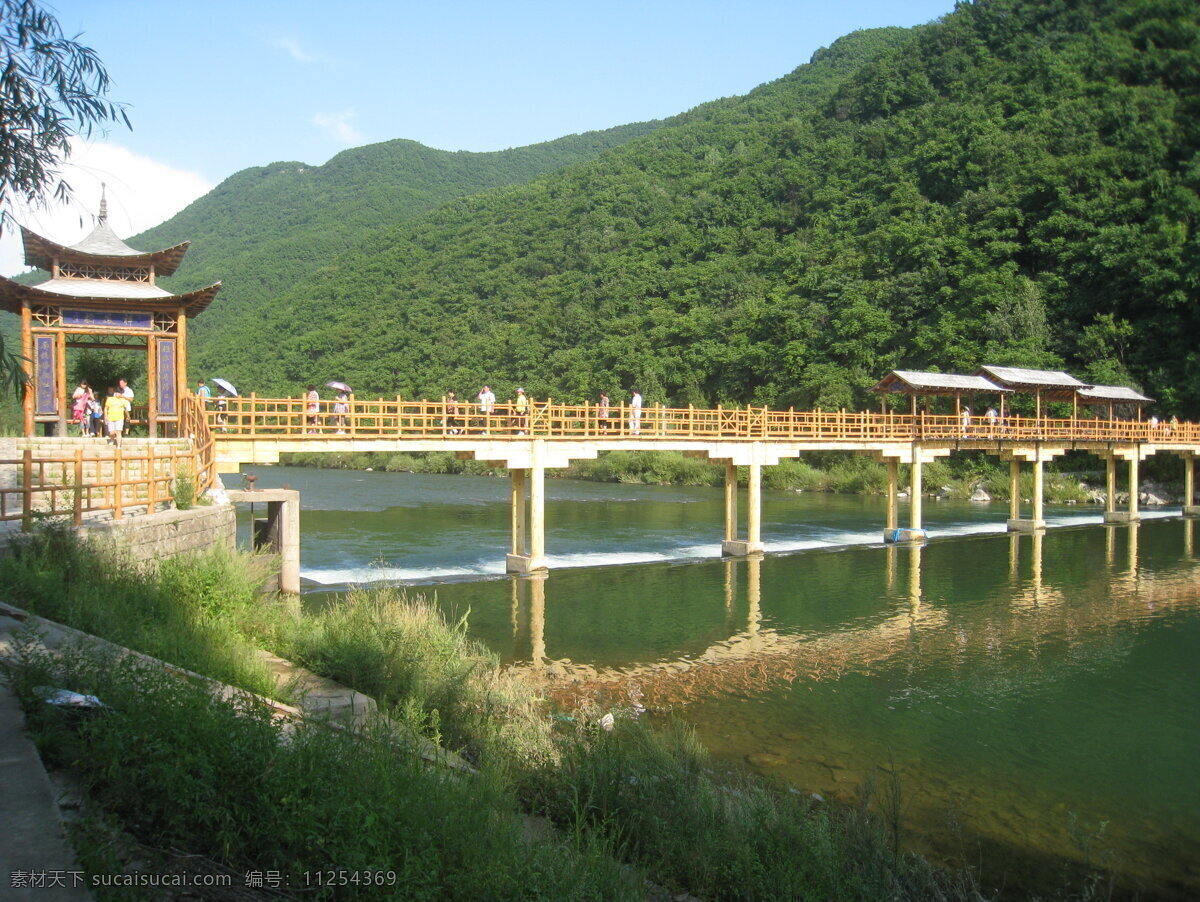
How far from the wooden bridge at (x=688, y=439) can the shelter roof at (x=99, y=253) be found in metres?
3.74

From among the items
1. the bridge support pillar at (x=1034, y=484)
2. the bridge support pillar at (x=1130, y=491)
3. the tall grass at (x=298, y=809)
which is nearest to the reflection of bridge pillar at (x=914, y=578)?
the bridge support pillar at (x=1034, y=484)

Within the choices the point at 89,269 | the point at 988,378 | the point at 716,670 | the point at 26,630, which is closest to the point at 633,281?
the point at 988,378

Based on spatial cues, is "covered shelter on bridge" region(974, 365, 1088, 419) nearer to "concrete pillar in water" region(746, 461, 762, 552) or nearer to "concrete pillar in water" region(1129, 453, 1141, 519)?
"concrete pillar in water" region(1129, 453, 1141, 519)

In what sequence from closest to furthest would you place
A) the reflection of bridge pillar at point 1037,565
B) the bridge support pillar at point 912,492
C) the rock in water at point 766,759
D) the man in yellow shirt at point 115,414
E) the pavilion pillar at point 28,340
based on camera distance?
the rock in water at point 766,759
the man in yellow shirt at point 115,414
the pavilion pillar at point 28,340
the reflection of bridge pillar at point 1037,565
the bridge support pillar at point 912,492

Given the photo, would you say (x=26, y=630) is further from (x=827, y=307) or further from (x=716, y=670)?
(x=827, y=307)

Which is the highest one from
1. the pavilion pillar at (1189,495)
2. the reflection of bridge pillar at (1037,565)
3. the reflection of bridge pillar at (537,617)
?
the pavilion pillar at (1189,495)

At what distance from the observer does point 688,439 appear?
90.4ft

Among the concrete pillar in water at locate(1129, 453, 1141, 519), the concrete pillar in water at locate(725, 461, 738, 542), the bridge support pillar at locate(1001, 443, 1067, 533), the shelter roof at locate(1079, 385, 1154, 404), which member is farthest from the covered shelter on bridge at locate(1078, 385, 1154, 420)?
the concrete pillar in water at locate(725, 461, 738, 542)

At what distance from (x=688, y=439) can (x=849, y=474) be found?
29851 mm

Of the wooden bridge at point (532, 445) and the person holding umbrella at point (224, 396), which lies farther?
the person holding umbrella at point (224, 396)

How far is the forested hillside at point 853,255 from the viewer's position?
52656mm

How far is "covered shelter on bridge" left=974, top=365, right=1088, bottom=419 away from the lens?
36.2m

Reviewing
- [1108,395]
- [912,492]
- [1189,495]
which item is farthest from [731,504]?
[1189,495]

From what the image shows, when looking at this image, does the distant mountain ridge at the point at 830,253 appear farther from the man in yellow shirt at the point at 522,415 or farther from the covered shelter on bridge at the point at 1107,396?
the man in yellow shirt at the point at 522,415
